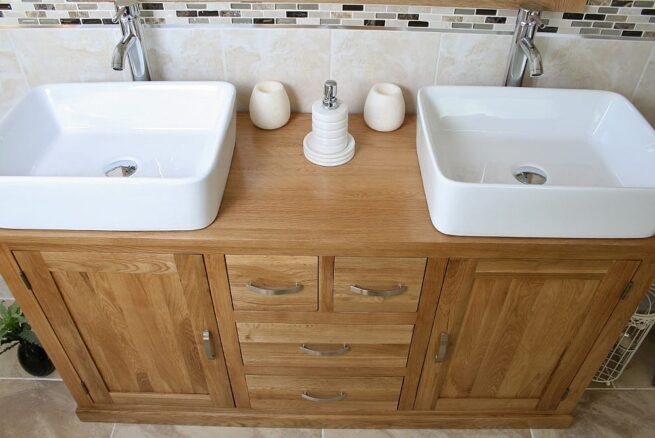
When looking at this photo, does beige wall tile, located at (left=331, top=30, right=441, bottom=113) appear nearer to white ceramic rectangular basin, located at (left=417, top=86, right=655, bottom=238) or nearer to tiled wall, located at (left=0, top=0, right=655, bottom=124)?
tiled wall, located at (left=0, top=0, right=655, bottom=124)

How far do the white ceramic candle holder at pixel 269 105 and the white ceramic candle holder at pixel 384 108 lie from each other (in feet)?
0.67

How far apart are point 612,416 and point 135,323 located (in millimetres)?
1392

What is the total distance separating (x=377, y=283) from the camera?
1.10 meters

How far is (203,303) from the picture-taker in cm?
115

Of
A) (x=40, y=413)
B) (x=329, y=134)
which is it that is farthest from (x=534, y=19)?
(x=40, y=413)

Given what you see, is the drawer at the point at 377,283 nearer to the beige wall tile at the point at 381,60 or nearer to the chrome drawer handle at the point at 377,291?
the chrome drawer handle at the point at 377,291

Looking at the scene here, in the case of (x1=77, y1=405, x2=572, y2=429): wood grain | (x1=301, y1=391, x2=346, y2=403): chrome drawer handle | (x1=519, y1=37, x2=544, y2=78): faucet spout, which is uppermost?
(x1=519, y1=37, x2=544, y2=78): faucet spout

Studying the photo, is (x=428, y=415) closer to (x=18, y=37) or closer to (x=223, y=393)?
(x=223, y=393)

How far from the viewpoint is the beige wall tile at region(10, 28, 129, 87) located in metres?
1.28

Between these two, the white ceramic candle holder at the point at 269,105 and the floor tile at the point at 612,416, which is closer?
the white ceramic candle holder at the point at 269,105

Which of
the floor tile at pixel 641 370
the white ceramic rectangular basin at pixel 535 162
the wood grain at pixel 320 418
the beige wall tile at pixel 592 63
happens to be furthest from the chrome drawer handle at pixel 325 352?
the floor tile at pixel 641 370

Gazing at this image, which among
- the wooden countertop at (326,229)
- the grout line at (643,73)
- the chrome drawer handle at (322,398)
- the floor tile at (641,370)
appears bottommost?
the floor tile at (641,370)

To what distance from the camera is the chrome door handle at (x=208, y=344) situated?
1.21m

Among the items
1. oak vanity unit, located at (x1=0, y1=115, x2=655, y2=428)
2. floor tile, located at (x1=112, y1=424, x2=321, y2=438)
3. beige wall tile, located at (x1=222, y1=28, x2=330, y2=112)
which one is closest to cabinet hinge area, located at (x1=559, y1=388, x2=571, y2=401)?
oak vanity unit, located at (x1=0, y1=115, x2=655, y2=428)
